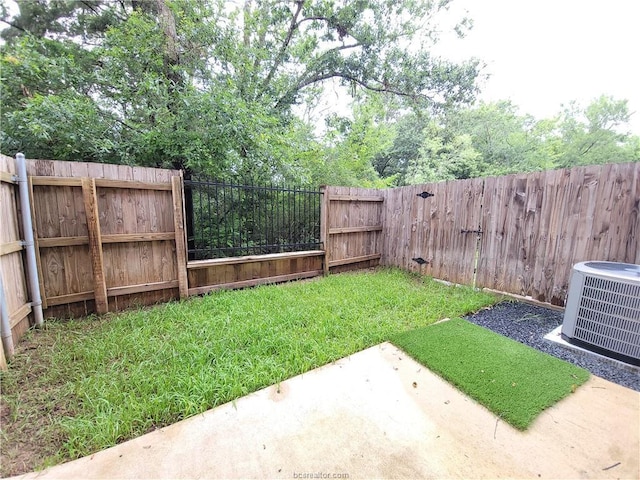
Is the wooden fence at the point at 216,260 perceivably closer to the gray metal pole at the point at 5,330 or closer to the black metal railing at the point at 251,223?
the gray metal pole at the point at 5,330

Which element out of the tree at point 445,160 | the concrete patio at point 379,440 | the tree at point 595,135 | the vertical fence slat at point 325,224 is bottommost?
the concrete patio at point 379,440

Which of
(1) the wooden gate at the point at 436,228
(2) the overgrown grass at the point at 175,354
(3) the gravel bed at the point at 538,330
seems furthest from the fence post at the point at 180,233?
(1) the wooden gate at the point at 436,228

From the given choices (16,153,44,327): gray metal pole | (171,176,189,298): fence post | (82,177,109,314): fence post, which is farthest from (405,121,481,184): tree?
(16,153,44,327): gray metal pole

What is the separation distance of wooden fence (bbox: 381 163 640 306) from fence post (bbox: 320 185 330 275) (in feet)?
5.08

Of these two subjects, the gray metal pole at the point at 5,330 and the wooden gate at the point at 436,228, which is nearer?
the gray metal pole at the point at 5,330

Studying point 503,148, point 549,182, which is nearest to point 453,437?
point 549,182

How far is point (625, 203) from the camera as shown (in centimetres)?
261

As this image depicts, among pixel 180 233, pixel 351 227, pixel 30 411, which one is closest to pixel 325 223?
pixel 351 227

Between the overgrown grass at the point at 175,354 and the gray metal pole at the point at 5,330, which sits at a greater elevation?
the gray metal pole at the point at 5,330

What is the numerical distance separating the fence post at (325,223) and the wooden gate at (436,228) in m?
1.46

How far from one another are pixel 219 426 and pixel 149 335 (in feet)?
4.58

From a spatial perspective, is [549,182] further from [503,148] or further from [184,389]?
[503,148]

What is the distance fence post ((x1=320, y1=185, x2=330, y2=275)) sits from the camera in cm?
450

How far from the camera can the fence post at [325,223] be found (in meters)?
4.50
